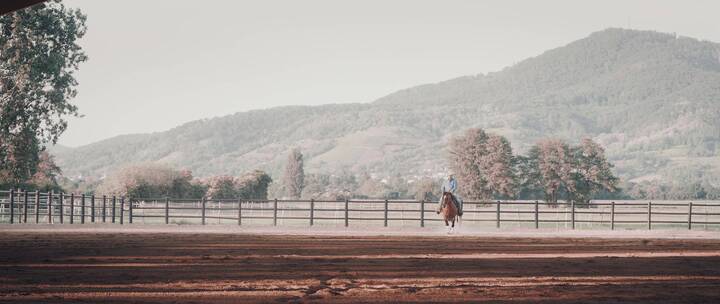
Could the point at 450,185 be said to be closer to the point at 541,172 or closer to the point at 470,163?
the point at 541,172

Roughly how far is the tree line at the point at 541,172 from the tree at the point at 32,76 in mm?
55929

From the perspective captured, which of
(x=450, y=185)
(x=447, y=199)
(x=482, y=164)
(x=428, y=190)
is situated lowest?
(x=428, y=190)

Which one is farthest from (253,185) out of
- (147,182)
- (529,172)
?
(147,182)

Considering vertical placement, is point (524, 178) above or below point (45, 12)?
below

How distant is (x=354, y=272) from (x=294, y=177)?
5260 inches

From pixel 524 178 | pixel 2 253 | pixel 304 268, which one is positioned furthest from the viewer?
pixel 524 178

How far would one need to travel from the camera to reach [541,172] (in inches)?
3602

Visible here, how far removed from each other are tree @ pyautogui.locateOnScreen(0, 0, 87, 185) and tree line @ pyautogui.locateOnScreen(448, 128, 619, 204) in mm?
55929

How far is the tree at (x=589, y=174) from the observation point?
88188mm

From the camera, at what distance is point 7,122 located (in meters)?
38.8

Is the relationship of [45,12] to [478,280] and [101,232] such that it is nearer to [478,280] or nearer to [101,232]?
[101,232]

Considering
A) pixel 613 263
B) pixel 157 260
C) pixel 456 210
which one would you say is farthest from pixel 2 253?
pixel 456 210

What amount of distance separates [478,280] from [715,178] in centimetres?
19300

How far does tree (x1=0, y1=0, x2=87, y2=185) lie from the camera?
37781 millimetres
